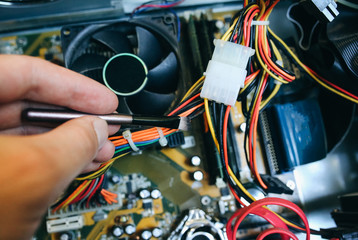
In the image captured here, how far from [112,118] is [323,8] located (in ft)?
3.41

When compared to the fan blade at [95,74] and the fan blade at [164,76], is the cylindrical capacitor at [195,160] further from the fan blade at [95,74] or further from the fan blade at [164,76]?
the fan blade at [95,74]

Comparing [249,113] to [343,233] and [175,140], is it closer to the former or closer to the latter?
[175,140]

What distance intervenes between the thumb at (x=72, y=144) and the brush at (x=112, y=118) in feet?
0.56

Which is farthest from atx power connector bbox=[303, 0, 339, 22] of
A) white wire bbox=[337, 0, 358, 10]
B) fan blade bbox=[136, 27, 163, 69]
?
fan blade bbox=[136, 27, 163, 69]

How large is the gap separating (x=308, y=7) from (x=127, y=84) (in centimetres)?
92

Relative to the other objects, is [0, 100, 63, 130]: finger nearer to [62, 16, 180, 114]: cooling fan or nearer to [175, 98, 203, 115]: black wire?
[62, 16, 180, 114]: cooling fan

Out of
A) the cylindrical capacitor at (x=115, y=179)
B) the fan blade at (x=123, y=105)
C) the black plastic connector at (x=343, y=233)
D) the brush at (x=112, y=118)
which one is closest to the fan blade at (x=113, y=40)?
the fan blade at (x=123, y=105)

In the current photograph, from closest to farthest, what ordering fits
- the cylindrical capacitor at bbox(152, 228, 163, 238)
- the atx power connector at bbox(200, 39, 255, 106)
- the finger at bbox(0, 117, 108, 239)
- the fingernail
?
the finger at bbox(0, 117, 108, 239)
the fingernail
the atx power connector at bbox(200, 39, 255, 106)
the cylindrical capacitor at bbox(152, 228, 163, 238)

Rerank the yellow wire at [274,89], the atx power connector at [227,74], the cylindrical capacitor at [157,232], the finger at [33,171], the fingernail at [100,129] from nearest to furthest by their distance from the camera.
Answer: the finger at [33,171]
the fingernail at [100,129]
the atx power connector at [227,74]
the yellow wire at [274,89]
the cylindrical capacitor at [157,232]

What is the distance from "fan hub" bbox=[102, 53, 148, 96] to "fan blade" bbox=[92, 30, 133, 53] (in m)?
0.09

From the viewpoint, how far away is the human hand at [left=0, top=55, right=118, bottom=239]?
74 cm

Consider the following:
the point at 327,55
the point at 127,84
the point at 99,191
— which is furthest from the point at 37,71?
the point at 327,55

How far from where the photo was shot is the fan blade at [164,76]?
1542mm

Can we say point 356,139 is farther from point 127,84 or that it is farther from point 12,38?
point 12,38
